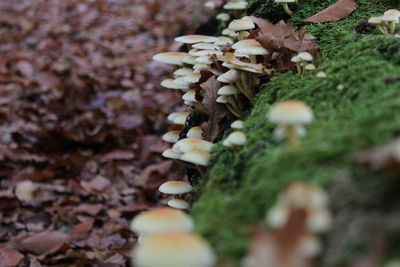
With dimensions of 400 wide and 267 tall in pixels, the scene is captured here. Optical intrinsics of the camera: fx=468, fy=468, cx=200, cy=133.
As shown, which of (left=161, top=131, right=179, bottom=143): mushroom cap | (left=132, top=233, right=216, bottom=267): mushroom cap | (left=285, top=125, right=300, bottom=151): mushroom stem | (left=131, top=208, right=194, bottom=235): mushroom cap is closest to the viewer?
(left=132, top=233, right=216, bottom=267): mushroom cap

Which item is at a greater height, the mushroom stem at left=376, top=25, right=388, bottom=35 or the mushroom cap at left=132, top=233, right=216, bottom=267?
the mushroom stem at left=376, top=25, right=388, bottom=35

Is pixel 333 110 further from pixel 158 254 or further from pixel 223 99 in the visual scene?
pixel 158 254

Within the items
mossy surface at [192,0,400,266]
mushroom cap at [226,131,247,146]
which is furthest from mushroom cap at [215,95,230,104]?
mushroom cap at [226,131,247,146]

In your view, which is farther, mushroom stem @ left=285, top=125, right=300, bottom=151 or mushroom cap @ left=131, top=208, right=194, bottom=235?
mushroom stem @ left=285, top=125, right=300, bottom=151

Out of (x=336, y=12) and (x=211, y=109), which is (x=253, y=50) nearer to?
(x=211, y=109)

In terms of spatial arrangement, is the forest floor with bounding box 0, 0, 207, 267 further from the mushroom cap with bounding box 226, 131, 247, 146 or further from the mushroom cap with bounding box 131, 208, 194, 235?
the mushroom cap with bounding box 131, 208, 194, 235

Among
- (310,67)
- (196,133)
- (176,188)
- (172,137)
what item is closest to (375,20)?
(310,67)
